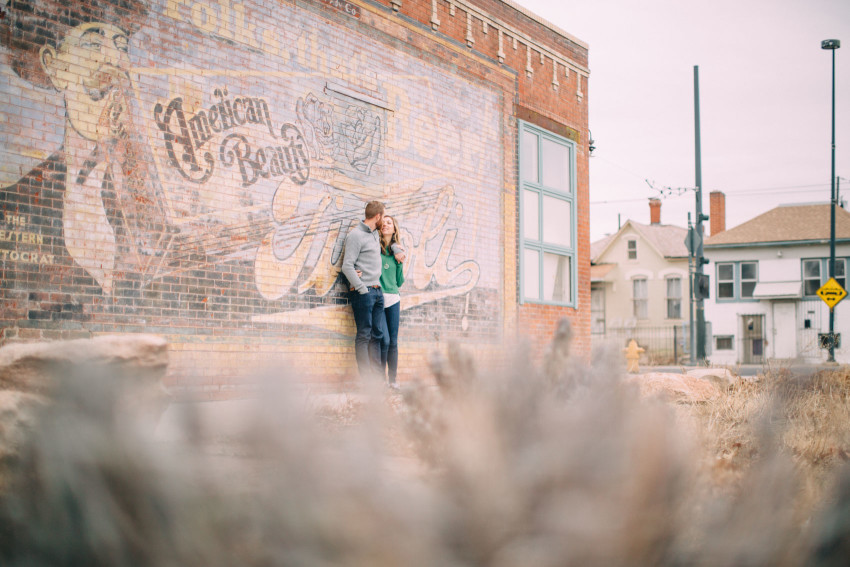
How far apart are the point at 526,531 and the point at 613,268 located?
4281cm

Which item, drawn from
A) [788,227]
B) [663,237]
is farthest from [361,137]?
[663,237]

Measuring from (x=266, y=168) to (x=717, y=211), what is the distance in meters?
36.4

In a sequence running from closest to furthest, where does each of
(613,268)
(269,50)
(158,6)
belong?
1. (158,6)
2. (269,50)
3. (613,268)

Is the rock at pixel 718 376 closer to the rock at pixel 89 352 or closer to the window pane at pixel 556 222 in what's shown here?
the window pane at pixel 556 222

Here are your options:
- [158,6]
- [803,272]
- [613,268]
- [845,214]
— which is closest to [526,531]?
[158,6]

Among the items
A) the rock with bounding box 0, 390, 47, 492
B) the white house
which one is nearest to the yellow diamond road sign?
the white house

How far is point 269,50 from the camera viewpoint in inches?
289

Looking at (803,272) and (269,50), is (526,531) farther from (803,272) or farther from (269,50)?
(803,272)

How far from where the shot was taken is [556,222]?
38.3 ft

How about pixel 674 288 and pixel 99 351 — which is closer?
pixel 99 351

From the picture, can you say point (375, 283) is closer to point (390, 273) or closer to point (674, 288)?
point (390, 273)

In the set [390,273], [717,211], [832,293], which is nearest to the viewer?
[390,273]

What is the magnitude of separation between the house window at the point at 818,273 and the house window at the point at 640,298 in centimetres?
935

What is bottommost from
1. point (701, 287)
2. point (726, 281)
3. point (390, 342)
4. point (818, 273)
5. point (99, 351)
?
point (390, 342)
